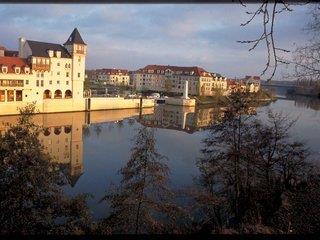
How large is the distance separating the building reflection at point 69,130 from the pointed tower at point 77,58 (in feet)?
7.26

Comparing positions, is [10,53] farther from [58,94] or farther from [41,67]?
[58,94]

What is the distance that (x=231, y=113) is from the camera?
8242 millimetres

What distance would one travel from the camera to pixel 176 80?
51812 mm

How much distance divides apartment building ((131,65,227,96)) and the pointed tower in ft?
66.6

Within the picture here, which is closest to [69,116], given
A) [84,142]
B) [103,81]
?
[84,142]

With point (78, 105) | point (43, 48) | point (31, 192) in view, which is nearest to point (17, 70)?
point (43, 48)

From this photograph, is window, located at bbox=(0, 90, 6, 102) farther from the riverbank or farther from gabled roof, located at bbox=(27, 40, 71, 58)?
gabled roof, located at bbox=(27, 40, 71, 58)

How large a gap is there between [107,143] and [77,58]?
14.8m

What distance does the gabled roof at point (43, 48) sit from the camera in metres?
28.2

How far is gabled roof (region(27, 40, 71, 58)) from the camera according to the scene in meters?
28.2

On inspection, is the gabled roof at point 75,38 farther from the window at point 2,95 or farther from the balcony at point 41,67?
the window at point 2,95

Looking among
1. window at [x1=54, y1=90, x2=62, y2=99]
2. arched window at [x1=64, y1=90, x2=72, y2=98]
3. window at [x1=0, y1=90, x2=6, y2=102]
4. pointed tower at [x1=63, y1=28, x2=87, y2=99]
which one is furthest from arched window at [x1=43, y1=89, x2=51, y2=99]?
window at [x1=0, y1=90, x2=6, y2=102]

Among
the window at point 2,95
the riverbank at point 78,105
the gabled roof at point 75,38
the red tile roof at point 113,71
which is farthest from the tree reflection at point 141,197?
the red tile roof at point 113,71

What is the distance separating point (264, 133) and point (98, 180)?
5375mm
